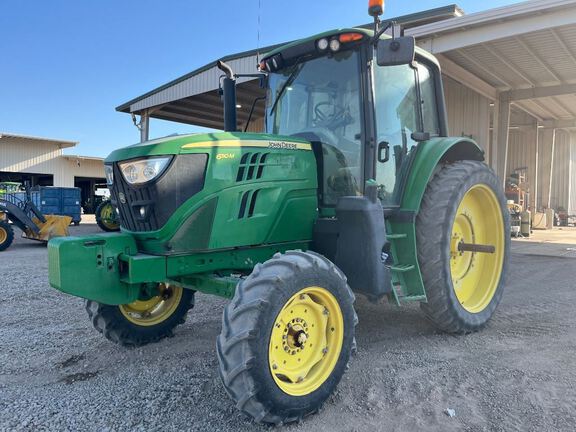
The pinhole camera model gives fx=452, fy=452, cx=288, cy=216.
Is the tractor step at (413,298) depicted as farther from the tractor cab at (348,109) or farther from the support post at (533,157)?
the support post at (533,157)

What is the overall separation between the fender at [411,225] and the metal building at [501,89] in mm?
2052

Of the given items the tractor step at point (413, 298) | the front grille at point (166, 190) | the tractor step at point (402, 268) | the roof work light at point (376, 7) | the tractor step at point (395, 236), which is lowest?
the tractor step at point (413, 298)

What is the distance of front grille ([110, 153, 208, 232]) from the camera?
8.82ft

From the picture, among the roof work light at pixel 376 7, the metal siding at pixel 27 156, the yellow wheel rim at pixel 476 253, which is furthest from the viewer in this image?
the metal siding at pixel 27 156

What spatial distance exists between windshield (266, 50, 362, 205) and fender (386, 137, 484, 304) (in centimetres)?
46

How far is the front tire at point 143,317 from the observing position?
134 inches

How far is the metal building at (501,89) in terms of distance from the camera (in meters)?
8.39

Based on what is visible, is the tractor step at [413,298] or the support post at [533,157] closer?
the tractor step at [413,298]

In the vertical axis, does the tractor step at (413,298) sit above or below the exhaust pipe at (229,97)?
below

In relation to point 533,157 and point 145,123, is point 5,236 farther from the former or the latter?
point 533,157

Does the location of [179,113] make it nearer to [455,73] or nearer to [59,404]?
[455,73]

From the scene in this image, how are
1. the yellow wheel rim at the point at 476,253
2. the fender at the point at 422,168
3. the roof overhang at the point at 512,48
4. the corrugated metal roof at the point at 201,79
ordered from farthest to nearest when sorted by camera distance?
the corrugated metal roof at the point at 201,79 < the roof overhang at the point at 512,48 < the yellow wheel rim at the point at 476,253 < the fender at the point at 422,168

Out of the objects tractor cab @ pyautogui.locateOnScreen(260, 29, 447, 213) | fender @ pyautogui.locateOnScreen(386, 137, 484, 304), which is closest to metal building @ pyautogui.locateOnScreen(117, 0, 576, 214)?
tractor cab @ pyautogui.locateOnScreen(260, 29, 447, 213)

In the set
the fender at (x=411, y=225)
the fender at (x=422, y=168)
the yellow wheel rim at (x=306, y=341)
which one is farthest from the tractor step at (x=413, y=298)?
the yellow wheel rim at (x=306, y=341)
